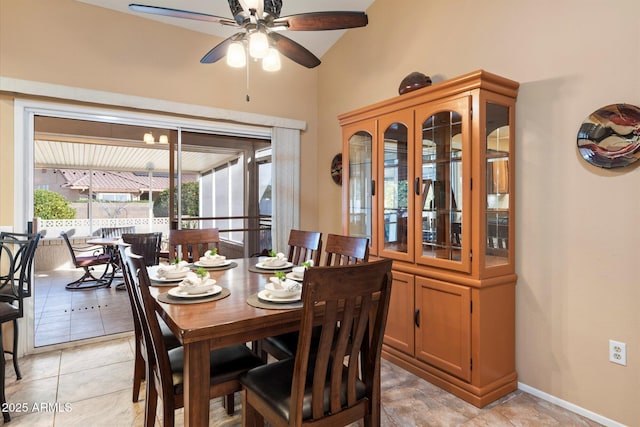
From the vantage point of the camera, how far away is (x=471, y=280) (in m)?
2.18

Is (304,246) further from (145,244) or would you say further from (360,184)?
(145,244)

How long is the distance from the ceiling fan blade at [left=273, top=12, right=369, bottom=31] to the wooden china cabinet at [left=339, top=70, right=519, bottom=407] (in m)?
0.73

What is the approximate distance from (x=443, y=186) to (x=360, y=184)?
2.76ft

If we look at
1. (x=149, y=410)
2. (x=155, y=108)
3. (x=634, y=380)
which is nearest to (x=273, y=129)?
(x=155, y=108)

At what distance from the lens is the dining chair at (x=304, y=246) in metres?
2.66

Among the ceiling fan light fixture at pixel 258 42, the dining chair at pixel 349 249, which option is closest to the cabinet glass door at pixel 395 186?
the dining chair at pixel 349 249

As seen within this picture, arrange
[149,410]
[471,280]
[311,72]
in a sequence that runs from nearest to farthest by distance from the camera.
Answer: [149,410]
[471,280]
[311,72]

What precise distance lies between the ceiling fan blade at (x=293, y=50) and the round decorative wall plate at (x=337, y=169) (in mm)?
1578

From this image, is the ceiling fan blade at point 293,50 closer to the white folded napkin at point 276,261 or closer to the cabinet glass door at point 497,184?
the cabinet glass door at point 497,184

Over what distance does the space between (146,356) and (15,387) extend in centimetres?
142

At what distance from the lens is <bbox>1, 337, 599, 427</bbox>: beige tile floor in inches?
78.7

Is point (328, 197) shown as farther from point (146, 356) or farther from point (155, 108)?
point (146, 356)

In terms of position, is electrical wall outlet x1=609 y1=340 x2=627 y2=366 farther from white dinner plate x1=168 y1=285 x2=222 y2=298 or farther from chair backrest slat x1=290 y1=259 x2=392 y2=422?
white dinner plate x1=168 y1=285 x2=222 y2=298

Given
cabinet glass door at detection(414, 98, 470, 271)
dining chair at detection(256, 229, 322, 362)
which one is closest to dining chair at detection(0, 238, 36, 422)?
dining chair at detection(256, 229, 322, 362)
